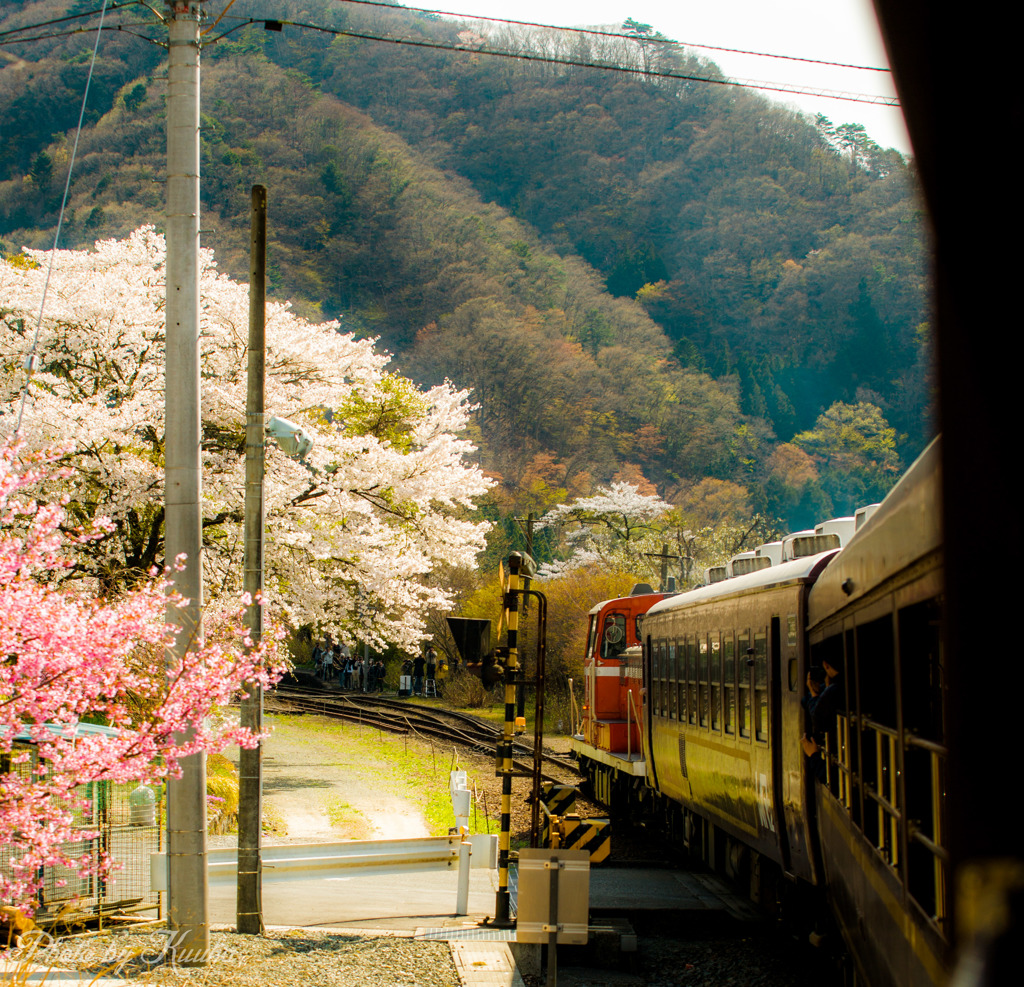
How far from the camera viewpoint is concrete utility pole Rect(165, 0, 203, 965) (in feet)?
26.6

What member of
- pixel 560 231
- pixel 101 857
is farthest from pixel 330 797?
pixel 560 231

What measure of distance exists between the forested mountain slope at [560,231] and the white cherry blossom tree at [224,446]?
55.0 m

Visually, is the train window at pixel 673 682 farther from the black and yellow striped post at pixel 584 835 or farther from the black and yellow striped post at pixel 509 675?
the black and yellow striped post at pixel 584 835

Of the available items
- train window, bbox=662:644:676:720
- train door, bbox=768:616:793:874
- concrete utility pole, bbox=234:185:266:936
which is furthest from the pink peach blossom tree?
train window, bbox=662:644:676:720

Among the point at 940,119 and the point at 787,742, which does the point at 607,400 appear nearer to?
the point at 787,742

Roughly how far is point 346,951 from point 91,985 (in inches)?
111

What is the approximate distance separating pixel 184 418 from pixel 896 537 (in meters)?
6.33

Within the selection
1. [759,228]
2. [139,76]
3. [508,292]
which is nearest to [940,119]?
[508,292]

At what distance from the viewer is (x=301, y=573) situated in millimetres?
19500

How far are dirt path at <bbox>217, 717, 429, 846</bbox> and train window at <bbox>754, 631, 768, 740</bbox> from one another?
4379mm

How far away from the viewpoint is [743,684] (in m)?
9.22

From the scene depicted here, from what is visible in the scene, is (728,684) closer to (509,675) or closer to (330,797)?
(509,675)

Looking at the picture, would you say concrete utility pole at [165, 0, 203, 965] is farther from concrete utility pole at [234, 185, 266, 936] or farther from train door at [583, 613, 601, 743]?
train door at [583, 613, 601, 743]

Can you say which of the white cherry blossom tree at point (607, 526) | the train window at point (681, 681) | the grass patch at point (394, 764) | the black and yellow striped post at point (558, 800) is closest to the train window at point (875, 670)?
the black and yellow striped post at point (558, 800)
